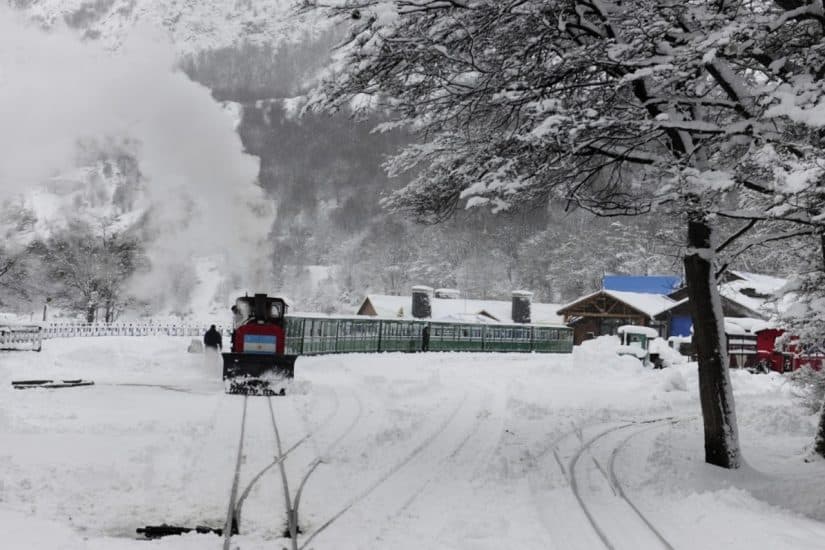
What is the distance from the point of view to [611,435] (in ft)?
42.3

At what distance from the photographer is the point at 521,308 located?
5600cm

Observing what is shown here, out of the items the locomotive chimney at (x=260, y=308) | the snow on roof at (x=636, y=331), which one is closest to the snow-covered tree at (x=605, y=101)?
the locomotive chimney at (x=260, y=308)

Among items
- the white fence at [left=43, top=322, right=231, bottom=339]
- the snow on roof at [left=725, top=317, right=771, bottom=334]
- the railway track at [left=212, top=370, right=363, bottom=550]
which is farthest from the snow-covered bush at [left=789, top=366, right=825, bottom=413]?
the white fence at [left=43, top=322, right=231, bottom=339]

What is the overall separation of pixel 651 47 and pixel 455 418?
29.7ft

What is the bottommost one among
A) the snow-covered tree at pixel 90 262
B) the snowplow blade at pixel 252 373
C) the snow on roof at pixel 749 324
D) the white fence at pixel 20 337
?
the snowplow blade at pixel 252 373

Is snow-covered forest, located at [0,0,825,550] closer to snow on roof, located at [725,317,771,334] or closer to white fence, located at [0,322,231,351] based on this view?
white fence, located at [0,322,231,351]

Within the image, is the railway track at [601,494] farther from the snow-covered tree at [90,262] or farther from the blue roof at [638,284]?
the blue roof at [638,284]

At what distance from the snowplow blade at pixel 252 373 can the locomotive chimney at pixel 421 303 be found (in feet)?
114

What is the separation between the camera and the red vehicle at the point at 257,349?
16266mm

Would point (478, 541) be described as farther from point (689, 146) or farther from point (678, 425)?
point (678, 425)

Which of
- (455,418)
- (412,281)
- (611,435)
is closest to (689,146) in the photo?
(611,435)

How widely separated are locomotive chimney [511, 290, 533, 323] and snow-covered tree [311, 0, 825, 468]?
46468 mm

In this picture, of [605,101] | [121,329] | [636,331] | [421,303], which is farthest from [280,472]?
[421,303]

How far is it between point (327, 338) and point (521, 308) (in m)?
28.4
